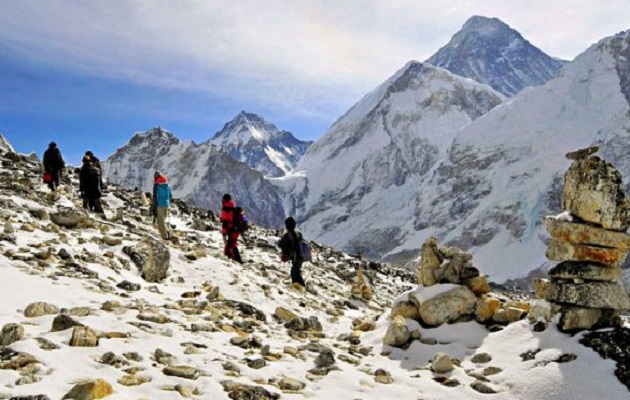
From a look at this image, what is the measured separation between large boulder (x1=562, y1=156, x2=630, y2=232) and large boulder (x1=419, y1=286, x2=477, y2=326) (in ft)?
9.42

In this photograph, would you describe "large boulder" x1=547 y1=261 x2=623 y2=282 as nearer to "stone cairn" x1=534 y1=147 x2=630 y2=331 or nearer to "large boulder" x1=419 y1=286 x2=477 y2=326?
"stone cairn" x1=534 y1=147 x2=630 y2=331

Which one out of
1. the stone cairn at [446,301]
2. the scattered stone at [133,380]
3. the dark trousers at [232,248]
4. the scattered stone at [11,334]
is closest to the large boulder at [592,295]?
the stone cairn at [446,301]

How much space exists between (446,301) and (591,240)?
3.13m

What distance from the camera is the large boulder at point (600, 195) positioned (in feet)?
35.1

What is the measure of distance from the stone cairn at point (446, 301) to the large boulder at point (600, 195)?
2390 millimetres

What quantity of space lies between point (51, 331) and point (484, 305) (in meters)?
8.29

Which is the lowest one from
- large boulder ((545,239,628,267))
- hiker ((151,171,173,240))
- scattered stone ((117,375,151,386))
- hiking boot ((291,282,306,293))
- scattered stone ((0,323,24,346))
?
scattered stone ((117,375,151,386))

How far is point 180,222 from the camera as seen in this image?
2591 cm

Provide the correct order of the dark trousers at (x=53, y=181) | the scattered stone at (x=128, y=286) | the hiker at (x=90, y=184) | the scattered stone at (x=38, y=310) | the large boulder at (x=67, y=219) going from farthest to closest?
the dark trousers at (x=53, y=181) < the hiker at (x=90, y=184) < the large boulder at (x=67, y=219) < the scattered stone at (x=128, y=286) < the scattered stone at (x=38, y=310)

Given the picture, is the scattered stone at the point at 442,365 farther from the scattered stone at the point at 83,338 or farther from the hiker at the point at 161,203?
the hiker at the point at 161,203

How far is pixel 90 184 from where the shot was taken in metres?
20.1

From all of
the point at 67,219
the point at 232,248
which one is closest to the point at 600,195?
the point at 232,248

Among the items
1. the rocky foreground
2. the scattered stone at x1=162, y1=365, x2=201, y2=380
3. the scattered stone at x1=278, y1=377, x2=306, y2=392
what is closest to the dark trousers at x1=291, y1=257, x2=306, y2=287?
the rocky foreground

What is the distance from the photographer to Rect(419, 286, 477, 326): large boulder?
1191 cm
